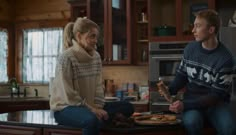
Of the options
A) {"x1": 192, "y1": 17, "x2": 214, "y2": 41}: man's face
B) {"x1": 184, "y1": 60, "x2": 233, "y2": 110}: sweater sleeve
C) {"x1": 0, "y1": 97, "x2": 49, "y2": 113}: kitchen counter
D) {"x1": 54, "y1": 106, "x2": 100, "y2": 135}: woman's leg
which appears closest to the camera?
{"x1": 54, "y1": 106, "x2": 100, "y2": 135}: woman's leg

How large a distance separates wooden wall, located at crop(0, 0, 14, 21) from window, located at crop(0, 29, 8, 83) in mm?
199

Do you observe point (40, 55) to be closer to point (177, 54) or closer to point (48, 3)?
point (48, 3)

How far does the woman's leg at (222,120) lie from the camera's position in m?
2.43

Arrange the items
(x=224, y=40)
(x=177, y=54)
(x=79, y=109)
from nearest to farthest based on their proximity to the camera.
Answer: (x=79, y=109), (x=224, y=40), (x=177, y=54)

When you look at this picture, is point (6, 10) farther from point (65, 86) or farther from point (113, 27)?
point (65, 86)

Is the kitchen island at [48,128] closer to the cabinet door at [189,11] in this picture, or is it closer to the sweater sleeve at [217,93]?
the sweater sleeve at [217,93]

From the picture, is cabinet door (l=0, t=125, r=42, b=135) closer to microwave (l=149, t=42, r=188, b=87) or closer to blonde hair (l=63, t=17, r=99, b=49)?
blonde hair (l=63, t=17, r=99, b=49)

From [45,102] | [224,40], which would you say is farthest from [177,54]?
[45,102]

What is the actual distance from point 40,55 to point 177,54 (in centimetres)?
244

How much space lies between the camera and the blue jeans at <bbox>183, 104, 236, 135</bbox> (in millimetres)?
2428

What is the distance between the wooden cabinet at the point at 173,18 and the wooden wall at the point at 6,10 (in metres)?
2.46

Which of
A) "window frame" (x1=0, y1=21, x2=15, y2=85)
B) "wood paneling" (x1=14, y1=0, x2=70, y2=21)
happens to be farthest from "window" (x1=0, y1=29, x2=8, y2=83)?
"wood paneling" (x1=14, y1=0, x2=70, y2=21)

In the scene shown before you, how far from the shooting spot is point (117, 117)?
2.59 m

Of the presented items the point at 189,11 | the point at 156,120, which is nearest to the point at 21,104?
the point at 189,11
